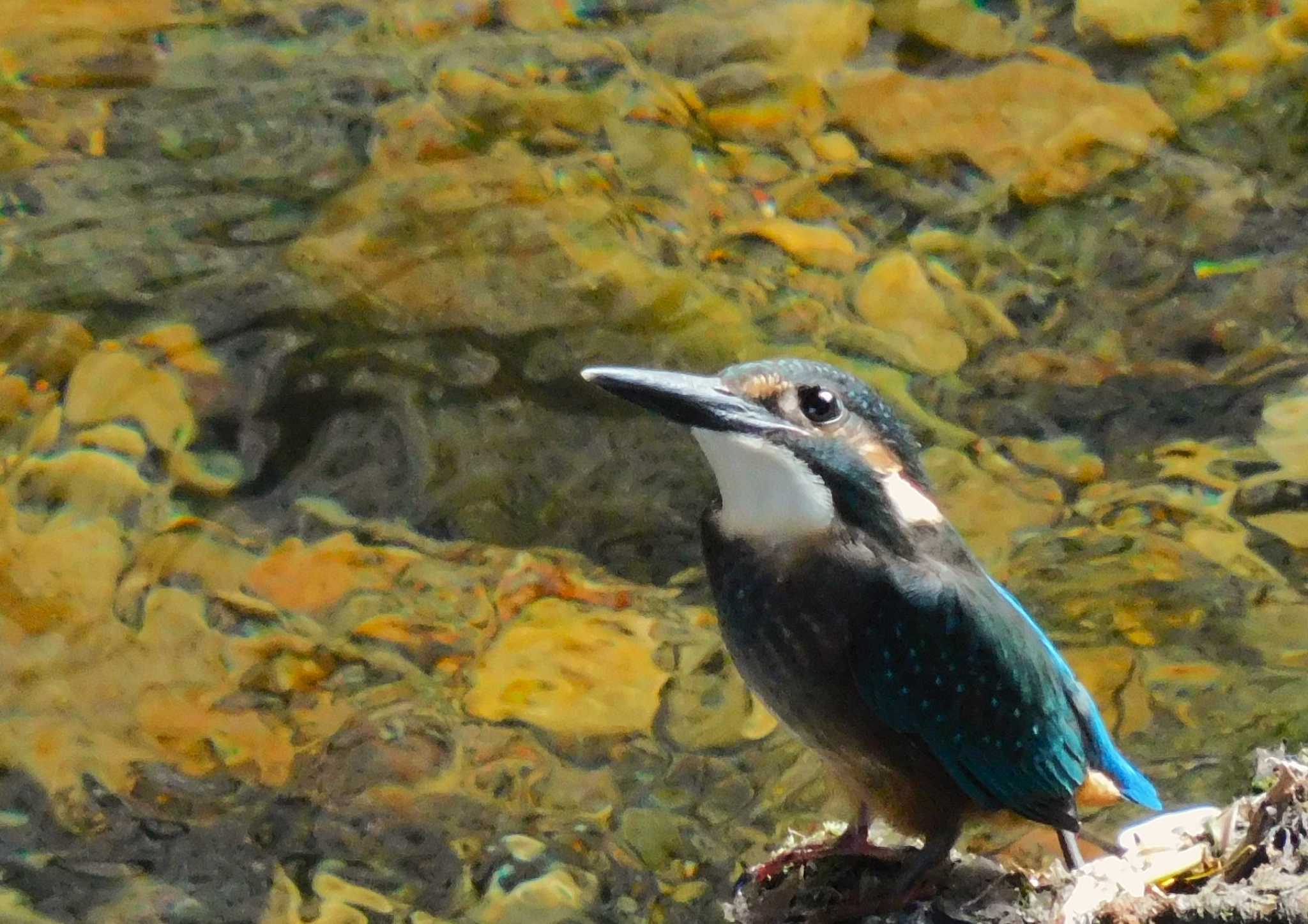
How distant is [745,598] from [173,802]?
1.91 metres

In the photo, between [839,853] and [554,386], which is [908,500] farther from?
[554,386]

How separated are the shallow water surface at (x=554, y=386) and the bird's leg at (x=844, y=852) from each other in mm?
1198

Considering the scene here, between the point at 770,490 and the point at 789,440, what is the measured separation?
7cm

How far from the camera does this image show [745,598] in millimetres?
1928

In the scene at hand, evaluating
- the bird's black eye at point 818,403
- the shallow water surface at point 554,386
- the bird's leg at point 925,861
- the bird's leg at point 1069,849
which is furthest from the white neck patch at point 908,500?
the shallow water surface at point 554,386

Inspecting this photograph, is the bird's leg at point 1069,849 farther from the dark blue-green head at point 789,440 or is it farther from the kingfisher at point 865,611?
the dark blue-green head at point 789,440

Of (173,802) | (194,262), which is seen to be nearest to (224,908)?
(173,802)

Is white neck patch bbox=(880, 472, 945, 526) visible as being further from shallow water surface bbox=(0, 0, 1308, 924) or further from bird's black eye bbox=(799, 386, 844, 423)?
shallow water surface bbox=(0, 0, 1308, 924)

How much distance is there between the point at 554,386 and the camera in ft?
11.9

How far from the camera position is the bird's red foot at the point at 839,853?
6.89 ft

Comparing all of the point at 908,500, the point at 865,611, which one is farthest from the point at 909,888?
the point at 908,500

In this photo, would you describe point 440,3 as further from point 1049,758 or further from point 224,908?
point 1049,758

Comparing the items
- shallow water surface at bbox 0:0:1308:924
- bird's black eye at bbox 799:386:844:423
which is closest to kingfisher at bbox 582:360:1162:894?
bird's black eye at bbox 799:386:844:423

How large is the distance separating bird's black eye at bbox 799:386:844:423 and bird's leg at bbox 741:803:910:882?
1.87ft
